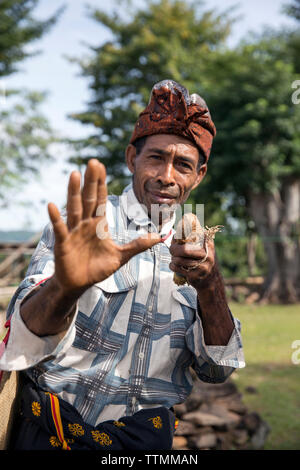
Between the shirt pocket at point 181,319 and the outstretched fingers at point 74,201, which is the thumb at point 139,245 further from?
the shirt pocket at point 181,319

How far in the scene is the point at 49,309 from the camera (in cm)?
142

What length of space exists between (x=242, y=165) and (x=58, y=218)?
1334cm

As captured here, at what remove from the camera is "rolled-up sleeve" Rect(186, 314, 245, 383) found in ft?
5.90

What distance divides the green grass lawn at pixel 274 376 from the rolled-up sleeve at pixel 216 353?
266 centimetres

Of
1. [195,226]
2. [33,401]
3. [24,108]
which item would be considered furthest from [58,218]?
[24,108]

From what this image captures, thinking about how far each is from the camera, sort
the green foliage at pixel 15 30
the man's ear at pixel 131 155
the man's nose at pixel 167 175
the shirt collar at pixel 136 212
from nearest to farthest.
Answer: the man's nose at pixel 167 175 → the shirt collar at pixel 136 212 → the man's ear at pixel 131 155 → the green foliage at pixel 15 30

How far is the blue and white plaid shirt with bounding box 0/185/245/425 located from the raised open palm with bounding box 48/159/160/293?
38 cm

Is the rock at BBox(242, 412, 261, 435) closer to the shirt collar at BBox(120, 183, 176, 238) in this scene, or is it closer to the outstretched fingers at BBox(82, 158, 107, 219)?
the shirt collar at BBox(120, 183, 176, 238)

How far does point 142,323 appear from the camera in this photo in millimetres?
1911

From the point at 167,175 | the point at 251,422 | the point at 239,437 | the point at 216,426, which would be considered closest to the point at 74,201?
the point at 167,175

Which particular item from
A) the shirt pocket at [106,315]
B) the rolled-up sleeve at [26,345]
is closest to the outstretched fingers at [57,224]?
the rolled-up sleeve at [26,345]

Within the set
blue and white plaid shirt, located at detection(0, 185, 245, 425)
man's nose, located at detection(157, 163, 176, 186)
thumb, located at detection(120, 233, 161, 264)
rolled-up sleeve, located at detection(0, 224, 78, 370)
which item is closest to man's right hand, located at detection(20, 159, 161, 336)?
thumb, located at detection(120, 233, 161, 264)

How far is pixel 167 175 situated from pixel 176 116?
11.6 inches

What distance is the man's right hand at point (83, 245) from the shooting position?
1.30 meters
